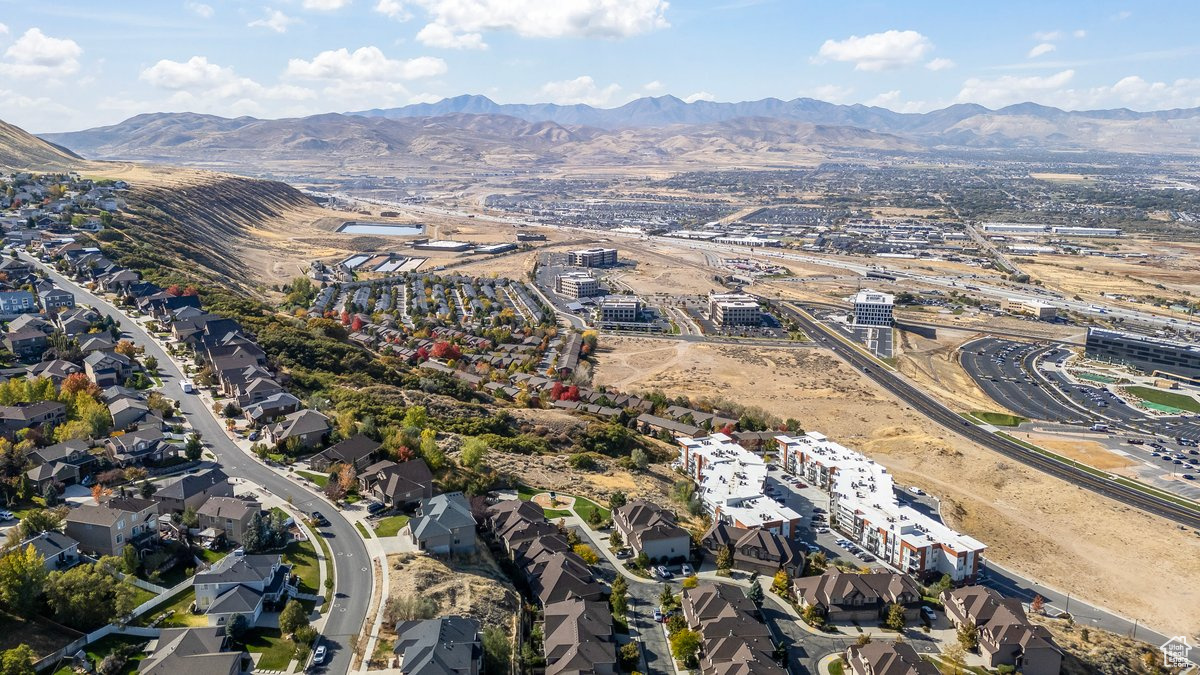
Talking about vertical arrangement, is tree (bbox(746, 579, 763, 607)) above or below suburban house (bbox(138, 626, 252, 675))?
below

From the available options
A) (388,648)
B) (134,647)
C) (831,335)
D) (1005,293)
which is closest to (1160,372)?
(831,335)

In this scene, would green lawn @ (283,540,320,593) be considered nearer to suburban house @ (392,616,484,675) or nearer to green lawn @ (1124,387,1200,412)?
suburban house @ (392,616,484,675)

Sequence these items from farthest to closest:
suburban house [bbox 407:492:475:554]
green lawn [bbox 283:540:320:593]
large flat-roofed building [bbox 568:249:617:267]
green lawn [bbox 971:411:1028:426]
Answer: large flat-roofed building [bbox 568:249:617:267]
green lawn [bbox 971:411:1028:426]
suburban house [bbox 407:492:475:554]
green lawn [bbox 283:540:320:593]

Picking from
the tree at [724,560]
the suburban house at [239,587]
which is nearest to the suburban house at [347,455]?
the suburban house at [239,587]

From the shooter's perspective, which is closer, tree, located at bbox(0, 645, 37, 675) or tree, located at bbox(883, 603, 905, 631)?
tree, located at bbox(0, 645, 37, 675)

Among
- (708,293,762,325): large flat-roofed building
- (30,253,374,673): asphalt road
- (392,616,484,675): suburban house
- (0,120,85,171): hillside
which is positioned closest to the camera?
(392,616,484,675): suburban house

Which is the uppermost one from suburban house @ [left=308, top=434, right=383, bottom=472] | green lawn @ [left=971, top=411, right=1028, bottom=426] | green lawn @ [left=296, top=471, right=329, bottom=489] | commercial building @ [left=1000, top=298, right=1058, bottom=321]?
suburban house @ [left=308, top=434, right=383, bottom=472]

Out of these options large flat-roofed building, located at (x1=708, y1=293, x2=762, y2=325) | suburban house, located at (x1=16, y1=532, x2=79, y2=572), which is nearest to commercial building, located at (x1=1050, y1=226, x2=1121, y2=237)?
large flat-roofed building, located at (x1=708, y1=293, x2=762, y2=325)
